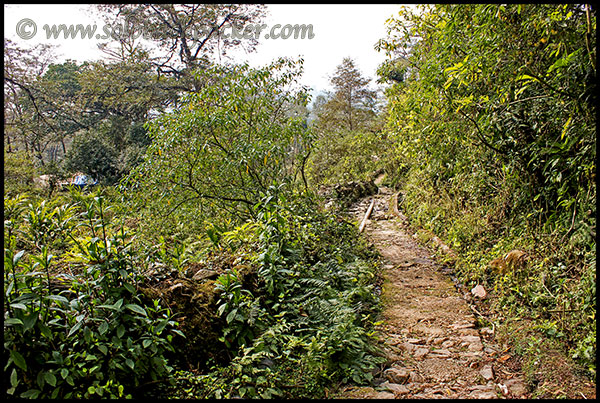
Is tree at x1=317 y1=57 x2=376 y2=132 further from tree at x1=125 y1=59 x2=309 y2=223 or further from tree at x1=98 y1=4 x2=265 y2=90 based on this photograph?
tree at x1=125 y1=59 x2=309 y2=223

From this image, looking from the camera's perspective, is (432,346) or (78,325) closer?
(78,325)

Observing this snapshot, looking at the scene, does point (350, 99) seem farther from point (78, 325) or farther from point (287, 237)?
point (78, 325)

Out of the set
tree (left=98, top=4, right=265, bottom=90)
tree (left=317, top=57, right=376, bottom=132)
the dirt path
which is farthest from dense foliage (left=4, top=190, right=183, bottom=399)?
tree (left=317, top=57, right=376, bottom=132)

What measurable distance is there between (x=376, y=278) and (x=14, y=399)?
437cm

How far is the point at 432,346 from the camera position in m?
3.49

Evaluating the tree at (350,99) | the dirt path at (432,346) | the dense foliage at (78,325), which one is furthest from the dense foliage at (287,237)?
the tree at (350,99)

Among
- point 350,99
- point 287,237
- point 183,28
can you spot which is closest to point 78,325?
point 287,237

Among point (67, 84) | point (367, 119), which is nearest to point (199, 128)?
point (367, 119)

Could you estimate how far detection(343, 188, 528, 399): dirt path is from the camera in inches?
109

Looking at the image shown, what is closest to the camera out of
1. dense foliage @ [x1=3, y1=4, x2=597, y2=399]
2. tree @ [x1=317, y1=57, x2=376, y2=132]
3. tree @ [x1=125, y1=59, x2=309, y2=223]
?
dense foliage @ [x1=3, y1=4, x2=597, y2=399]

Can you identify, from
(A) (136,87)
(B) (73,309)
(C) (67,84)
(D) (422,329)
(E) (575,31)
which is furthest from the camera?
(C) (67,84)

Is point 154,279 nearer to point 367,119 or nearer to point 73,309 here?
point 73,309

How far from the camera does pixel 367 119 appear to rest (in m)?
23.6

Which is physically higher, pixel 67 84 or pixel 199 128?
pixel 67 84
